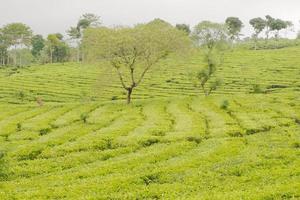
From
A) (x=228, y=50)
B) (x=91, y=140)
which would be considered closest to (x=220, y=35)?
(x=228, y=50)

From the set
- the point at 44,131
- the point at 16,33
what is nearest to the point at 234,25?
the point at 16,33

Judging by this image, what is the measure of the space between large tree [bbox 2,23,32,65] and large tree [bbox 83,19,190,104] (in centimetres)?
12647

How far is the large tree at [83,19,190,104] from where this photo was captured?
70250 millimetres

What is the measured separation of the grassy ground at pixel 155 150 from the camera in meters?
24.1

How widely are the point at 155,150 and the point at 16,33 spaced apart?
169 m

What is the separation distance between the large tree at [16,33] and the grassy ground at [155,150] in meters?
127

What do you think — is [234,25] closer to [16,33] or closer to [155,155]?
[16,33]

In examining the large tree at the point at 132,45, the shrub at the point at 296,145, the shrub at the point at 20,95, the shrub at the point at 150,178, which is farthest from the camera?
the shrub at the point at 20,95

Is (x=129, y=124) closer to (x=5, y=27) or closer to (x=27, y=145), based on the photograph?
(x=27, y=145)

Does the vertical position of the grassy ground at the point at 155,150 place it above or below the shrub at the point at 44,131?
above

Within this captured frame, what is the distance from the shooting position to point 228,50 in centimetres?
17100

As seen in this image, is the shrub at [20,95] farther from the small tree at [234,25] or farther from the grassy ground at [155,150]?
the small tree at [234,25]

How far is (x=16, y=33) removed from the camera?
19100 cm

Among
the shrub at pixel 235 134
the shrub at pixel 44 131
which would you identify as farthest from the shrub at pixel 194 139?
the shrub at pixel 44 131
